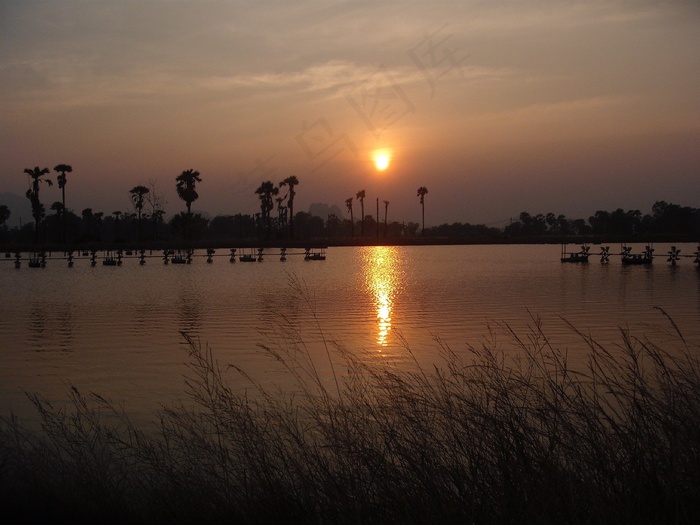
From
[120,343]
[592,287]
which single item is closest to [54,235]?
[592,287]

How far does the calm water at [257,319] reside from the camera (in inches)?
673

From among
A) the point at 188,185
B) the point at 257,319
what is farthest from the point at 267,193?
the point at 257,319

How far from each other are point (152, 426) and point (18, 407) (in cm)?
356

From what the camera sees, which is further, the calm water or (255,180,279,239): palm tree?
(255,180,279,239): palm tree

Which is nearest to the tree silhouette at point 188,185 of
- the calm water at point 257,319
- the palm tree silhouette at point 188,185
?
the palm tree silhouette at point 188,185

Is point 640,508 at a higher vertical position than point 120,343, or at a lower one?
higher

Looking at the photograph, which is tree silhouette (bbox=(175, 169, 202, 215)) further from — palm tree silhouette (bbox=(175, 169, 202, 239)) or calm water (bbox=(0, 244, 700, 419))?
calm water (bbox=(0, 244, 700, 419))

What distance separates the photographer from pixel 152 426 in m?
11.5

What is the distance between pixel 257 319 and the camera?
30.1 m

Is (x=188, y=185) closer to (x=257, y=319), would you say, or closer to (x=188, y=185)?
(x=188, y=185)

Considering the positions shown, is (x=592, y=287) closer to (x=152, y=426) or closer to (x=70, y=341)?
(x=70, y=341)

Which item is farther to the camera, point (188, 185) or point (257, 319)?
point (188, 185)

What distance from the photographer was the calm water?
17.1 metres

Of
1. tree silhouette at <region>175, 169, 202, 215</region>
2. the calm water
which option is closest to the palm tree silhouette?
tree silhouette at <region>175, 169, 202, 215</region>
